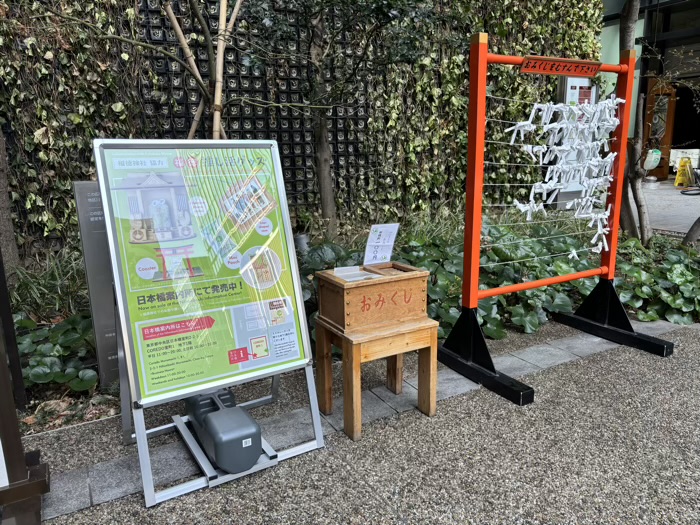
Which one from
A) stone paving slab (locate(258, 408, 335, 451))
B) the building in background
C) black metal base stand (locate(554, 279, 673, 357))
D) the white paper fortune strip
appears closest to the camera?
stone paving slab (locate(258, 408, 335, 451))

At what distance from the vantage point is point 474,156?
9.74ft

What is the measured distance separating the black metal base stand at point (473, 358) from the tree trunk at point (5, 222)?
325cm

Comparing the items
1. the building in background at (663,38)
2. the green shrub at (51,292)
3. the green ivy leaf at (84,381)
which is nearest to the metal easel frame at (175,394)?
the green ivy leaf at (84,381)

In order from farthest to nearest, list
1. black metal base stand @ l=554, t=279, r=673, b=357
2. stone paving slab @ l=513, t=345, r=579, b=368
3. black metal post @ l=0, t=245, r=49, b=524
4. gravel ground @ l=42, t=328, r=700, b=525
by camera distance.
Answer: black metal base stand @ l=554, t=279, r=673, b=357, stone paving slab @ l=513, t=345, r=579, b=368, gravel ground @ l=42, t=328, r=700, b=525, black metal post @ l=0, t=245, r=49, b=524

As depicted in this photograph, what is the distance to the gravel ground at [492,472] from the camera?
2.02 m

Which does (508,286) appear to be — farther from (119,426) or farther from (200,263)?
(119,426)

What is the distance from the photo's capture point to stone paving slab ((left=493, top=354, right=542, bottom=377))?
332 cm

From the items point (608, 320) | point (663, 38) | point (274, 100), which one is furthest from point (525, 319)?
point (663, 38)

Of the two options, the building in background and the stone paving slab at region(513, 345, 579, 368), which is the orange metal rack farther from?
the building in background

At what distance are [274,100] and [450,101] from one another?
2.36 meters

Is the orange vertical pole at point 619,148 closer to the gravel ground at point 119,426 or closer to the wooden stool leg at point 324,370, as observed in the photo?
the gravel ground at point 119,426

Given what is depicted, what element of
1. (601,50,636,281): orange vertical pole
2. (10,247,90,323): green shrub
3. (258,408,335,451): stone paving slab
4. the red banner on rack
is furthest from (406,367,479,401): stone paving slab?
(10,247,90,323): green shrub

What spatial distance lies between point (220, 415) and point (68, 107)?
12.3 feet

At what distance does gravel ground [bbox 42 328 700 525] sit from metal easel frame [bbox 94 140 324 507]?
0.17ft
